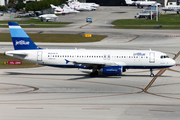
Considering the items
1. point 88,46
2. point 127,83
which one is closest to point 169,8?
point 88,46

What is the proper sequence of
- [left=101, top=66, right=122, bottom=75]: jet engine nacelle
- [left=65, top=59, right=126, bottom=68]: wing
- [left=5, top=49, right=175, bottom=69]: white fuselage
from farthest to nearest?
[left=5, top=49, right=175, bottom=69]: white fuselage → [left=101, top=66, right=122, bottom=75]: jet engine nacelle → [left=65, top=59, right=126, bottom=68]: wing

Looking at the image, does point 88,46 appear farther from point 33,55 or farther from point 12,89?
point 12,89

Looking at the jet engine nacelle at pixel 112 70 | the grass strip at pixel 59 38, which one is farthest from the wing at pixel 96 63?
the grass strip at pixel 59 38

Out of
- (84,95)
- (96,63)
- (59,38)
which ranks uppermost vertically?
(96,63)

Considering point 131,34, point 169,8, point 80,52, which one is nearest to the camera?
point 80,52

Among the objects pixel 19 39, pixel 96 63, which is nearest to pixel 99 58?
pixel 96 63

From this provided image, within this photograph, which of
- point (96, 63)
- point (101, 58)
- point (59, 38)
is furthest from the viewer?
point (59, 38)

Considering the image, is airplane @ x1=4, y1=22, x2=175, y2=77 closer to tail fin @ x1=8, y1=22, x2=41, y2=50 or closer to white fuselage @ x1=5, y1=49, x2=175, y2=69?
white fuselage @ x1=5, y1=49, x2=175, y2=69

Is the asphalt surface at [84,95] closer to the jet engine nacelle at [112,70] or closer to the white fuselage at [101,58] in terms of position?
the jet engine nacelle at [112,70]

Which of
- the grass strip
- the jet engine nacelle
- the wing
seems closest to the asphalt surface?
the jet engine nacelle

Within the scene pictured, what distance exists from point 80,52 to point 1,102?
60.9ft

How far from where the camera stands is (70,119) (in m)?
29.0

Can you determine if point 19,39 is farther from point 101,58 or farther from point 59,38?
point 59,38

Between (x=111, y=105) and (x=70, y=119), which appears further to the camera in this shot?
(x=111, y=105)
